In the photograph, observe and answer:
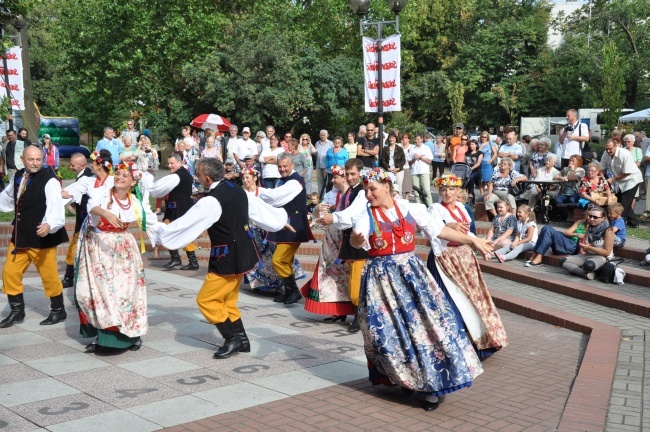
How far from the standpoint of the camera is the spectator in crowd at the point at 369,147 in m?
15.7

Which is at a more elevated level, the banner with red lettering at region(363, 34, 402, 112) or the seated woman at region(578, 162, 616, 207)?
the banner with red lettering at region(363, 34, 402, 112)

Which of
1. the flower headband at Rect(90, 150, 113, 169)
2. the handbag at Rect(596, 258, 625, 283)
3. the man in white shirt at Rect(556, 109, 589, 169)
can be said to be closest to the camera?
the flower headband at Rect(90, 150, 113, 169)

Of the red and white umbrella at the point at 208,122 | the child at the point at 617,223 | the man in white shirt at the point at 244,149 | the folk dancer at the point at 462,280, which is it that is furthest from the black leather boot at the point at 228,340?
the red and white umbrella at the point at 208,122

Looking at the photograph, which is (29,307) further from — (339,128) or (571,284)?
(339,128)

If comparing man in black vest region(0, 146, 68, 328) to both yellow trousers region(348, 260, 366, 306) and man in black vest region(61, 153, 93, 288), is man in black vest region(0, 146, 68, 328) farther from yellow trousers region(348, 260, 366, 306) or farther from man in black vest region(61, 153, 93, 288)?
yellow trousers region(348, 260, 366, 306)

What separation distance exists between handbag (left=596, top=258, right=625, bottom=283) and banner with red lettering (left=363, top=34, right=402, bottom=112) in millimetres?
5380

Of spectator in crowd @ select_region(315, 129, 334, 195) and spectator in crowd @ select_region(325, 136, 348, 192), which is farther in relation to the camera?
spectator in crowd @ select_region(315, 129, 334, 195)

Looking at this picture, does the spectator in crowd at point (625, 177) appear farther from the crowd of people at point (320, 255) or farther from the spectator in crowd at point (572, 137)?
the crowd of people at point (320, 255)

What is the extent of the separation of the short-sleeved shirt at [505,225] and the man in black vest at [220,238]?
5986 millimetres

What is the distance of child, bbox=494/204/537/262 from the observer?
11.7 metres

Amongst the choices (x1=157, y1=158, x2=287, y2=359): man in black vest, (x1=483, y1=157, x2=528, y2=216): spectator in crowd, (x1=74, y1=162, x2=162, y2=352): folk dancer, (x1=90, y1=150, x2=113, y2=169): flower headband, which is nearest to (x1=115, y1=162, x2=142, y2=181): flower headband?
(x1=74, y1=162, x2=162, y2=352): folk dancer

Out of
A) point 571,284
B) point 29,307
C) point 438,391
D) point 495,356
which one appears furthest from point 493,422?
point 29,307

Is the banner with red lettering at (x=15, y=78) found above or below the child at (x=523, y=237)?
above

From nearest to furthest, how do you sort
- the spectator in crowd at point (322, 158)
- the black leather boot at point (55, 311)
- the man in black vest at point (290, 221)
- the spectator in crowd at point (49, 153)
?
the black leather boot at point (55, 311)
the man in black vest at point (290, 221)
the spectator in crowd at point (322, 158)
the spectator in crowd at point (49, 153)
